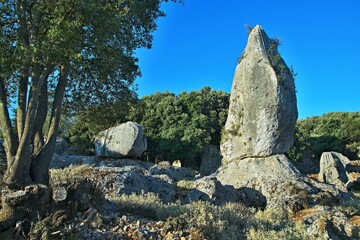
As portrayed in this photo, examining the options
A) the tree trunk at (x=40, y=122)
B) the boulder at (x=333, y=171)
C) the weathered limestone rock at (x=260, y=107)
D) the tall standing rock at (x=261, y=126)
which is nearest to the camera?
the tree trunk at (x=40, y=122)

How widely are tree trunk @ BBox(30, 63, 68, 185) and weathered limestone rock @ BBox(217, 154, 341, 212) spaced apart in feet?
23.0

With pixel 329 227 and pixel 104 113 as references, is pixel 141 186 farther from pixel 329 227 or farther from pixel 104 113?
pixel 329 227

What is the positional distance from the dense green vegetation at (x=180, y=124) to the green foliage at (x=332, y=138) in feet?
25.8

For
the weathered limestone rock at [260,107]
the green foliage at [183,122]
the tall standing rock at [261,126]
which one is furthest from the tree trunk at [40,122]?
the green foliage at [183,122]

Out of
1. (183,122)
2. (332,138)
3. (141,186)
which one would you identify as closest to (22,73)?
(141,186)

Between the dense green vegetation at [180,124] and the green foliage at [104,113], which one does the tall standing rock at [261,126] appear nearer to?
the green foliage at [104,113]

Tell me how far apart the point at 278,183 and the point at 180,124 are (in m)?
23.0

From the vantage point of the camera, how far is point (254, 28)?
17594 millimetres

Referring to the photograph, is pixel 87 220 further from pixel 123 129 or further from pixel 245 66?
pixel 123 129

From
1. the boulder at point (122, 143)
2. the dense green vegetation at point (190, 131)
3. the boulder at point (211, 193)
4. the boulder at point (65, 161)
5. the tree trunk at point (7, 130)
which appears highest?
the dense green vegetation at point (190, 131)

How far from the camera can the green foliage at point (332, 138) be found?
36.4m

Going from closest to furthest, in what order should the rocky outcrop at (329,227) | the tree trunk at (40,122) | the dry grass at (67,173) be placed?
the rocky outcrop at (329,227) < the tree trunk at (40,122) < the dry grass at (67,173)

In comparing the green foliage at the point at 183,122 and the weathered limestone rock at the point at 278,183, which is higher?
the green foliage at the point at 183,122

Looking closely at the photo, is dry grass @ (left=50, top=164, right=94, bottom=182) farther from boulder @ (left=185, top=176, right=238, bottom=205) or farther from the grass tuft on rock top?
boulder @ (left=185, top=176, right=238, bottom=205)
